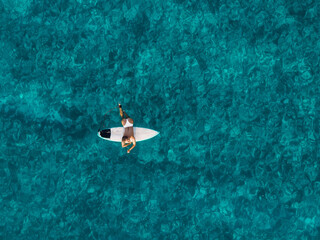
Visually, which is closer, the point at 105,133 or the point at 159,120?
the point at 105,133

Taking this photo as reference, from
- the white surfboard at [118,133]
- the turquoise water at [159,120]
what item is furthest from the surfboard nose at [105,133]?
the turquoise water at [159,120]

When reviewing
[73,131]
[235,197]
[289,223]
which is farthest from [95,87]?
[289,223]

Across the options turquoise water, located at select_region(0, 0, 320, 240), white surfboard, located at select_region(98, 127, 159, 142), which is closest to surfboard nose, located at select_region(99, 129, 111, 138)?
white surfboard, located at select_region(98, 127, 159, 142)

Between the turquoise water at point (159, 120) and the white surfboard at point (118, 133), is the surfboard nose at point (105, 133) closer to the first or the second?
the white surfboard at point (118, 133)

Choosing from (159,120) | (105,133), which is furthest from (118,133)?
(159,120)

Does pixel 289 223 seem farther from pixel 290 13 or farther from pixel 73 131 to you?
pixel 73 131

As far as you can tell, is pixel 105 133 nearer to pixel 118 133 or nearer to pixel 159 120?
pixel 118 133

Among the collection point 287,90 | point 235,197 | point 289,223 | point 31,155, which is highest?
point 287,90

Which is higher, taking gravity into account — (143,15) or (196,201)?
(143,15)
